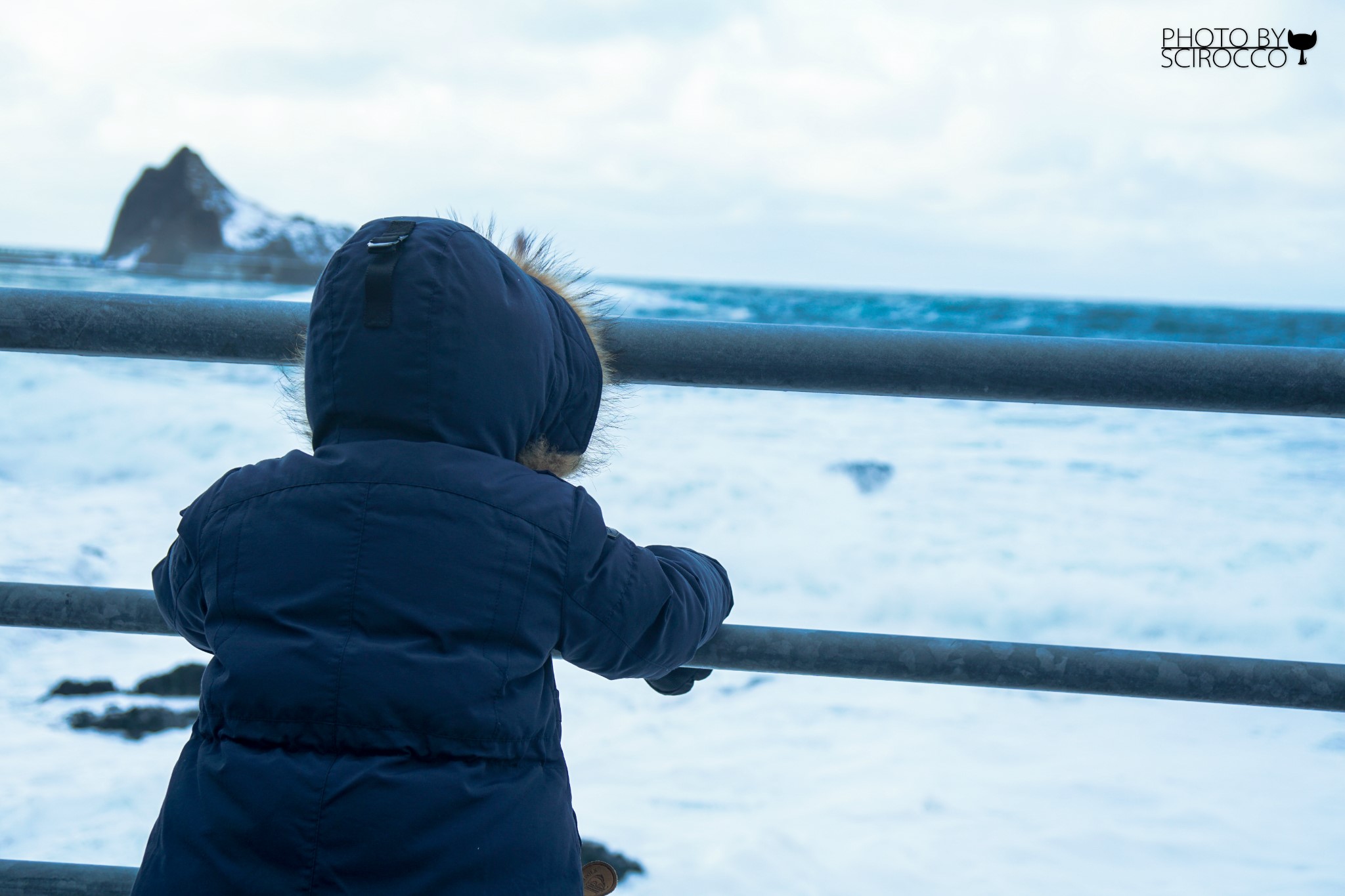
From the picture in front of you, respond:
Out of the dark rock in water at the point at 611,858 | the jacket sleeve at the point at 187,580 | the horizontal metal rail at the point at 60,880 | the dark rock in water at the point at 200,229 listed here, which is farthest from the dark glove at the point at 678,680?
the dark rock in water at the point at 200,229

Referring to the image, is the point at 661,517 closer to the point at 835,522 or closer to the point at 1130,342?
the point at 835,522

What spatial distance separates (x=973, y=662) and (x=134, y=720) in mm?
Answer: 2657

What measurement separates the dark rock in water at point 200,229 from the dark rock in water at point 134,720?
31.5m

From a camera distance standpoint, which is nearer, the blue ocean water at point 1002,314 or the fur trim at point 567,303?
the fur trim at point 567,303

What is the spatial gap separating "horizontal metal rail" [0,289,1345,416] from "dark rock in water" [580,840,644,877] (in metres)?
1.61

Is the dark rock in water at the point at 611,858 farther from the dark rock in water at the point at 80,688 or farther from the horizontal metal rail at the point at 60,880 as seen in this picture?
the dark rock in water at the point at 80,688

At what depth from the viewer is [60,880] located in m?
1.11

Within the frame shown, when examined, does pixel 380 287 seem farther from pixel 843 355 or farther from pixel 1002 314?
pixel 1002 314

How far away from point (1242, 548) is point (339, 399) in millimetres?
6358

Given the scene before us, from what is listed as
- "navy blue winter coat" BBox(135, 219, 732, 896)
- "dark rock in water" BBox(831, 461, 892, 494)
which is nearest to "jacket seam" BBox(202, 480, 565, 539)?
"navy blue winter coat" BBox(135, 219, 732, 896)

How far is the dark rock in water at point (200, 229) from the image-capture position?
117ft

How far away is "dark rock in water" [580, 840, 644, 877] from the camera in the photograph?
2.26 meters

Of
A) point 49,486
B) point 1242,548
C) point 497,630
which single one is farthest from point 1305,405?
point 49,486

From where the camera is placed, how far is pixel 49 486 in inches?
226
